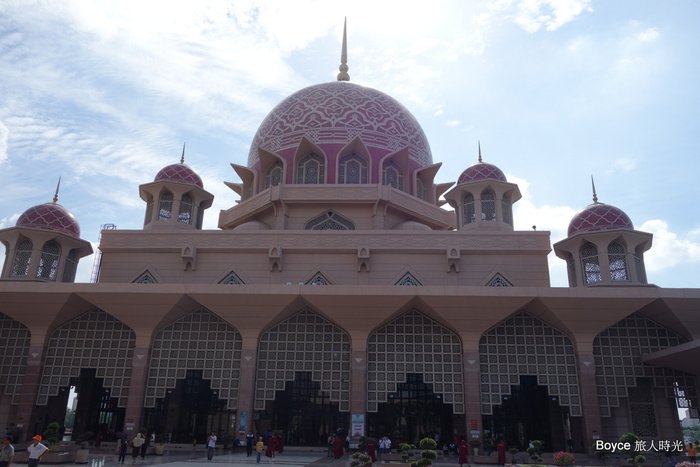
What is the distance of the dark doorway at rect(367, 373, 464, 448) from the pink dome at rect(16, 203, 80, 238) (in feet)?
48.0

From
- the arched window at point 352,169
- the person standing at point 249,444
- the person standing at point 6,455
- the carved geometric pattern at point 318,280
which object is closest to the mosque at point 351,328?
the carved geometric pattern at point 318,280

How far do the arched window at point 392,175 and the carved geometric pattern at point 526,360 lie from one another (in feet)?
32.4

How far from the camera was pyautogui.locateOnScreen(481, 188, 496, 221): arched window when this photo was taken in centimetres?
2448

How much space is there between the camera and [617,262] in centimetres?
2162

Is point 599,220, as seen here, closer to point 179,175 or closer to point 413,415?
point 413,415

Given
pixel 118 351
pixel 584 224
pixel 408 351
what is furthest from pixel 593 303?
pixel 118 351

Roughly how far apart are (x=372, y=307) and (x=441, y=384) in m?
3.49

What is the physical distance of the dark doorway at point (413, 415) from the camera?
67.3 ft

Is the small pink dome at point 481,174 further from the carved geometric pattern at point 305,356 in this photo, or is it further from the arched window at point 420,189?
the carved geometric pattern at point 305,356

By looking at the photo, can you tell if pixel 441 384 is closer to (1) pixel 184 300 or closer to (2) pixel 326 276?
(2) pixel 326 276

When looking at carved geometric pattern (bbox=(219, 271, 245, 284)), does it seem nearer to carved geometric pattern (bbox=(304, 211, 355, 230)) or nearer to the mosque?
the mosque

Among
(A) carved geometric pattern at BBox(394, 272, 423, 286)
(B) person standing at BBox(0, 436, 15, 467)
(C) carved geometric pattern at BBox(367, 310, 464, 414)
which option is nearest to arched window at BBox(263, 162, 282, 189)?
(A) carved geometric pattern at BBox(394, 272, 423, 286)

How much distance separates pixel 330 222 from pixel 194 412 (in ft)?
31.4

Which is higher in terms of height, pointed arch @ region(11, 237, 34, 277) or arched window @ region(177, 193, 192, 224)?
arched window @ region(177, 193, 192, 224)
